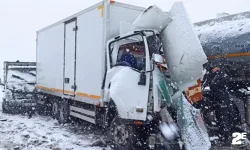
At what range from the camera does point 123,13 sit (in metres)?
7.49

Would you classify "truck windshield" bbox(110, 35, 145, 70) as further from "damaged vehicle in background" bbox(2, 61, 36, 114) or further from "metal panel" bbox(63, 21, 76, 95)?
"damaged vehicle in background" bbox(2, 61, 36, 114)

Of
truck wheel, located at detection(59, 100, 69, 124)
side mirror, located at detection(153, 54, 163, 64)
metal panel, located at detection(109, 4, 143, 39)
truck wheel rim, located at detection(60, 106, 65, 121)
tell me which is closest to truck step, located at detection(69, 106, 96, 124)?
truck wheel, located at detection(59, 100, 69, 124)

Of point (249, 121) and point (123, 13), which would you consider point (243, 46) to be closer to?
point (249, 121)

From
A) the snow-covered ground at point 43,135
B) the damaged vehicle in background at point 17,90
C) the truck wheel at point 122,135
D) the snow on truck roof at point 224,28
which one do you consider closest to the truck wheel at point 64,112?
the snow-covered ground at point 43,135

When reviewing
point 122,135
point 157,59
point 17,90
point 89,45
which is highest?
point 89,45

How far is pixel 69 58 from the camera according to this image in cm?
937

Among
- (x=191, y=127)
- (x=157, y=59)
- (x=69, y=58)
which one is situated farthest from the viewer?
(x=69, y=58)

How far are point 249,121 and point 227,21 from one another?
251 cm

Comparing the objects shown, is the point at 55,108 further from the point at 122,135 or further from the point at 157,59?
the point at 157,59

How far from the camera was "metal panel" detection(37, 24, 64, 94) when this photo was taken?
1018 cm

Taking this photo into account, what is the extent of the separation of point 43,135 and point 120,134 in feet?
9.14

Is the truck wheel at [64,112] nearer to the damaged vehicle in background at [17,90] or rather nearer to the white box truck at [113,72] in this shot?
the white box truck at [113,72]

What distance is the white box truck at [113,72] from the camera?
19.7 feet
